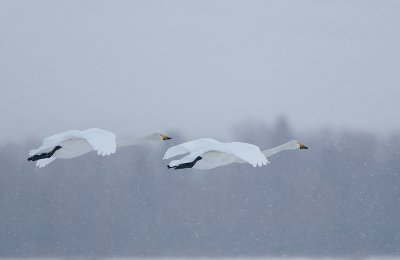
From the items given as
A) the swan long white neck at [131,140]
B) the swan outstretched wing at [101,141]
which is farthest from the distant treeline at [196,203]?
the swan outstretched wing at [101,141]

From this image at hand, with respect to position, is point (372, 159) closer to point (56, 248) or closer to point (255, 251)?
point (255, 251)

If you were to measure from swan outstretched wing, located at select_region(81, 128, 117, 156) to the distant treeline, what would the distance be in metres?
33.6

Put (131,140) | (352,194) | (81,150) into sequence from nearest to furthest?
(81,150), (131,140), (352,194)

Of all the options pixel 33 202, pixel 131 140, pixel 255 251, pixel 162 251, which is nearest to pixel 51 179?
pixel 33 202

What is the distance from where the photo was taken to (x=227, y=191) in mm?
49656

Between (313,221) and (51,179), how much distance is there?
13.5m

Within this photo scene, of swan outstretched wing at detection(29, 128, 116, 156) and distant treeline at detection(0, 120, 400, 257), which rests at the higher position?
swan outstretched wing at detection(29, 128, 116, 156)

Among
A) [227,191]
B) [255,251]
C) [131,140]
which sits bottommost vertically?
[255,251]

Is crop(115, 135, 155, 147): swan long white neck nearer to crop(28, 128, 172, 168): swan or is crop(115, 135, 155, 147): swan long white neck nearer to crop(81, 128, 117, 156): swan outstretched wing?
crop(28, 128, 172, 168): swan

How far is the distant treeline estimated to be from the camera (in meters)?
48.2

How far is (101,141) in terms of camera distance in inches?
500

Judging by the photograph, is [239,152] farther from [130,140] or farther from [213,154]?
[130,140]

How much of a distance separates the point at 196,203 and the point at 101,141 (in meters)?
38.7

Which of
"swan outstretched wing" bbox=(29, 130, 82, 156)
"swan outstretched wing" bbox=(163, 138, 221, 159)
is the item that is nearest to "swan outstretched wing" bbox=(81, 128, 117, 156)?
"swan outstretched wing" bbox=(29, 130, 82, 156)
